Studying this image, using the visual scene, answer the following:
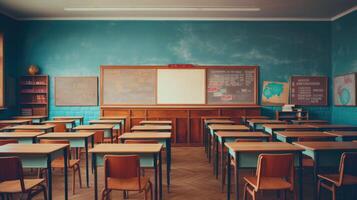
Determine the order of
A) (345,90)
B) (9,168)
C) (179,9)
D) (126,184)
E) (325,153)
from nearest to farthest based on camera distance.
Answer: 1. (9,168)
2. (126,184)
3. (325,153)
4. (179,9)
5. (345,90)

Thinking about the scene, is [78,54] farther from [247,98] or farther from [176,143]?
[247,98]

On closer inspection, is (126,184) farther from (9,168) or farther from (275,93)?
(275,93)

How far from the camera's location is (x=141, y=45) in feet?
27.7

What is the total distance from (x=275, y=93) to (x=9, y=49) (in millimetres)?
7168

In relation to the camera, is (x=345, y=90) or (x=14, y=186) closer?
(x=14, y=186)

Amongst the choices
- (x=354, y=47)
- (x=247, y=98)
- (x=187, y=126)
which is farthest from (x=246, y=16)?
(x=187, y=126)

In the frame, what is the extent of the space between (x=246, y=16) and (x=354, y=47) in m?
2.71

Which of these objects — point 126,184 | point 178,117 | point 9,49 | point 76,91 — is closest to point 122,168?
point 126,184

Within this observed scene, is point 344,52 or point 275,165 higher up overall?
point 344,52

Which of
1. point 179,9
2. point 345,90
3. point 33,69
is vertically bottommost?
point 345,90

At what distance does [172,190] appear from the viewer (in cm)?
421

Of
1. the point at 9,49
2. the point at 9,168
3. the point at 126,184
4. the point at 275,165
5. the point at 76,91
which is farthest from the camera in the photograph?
the point at 76,91

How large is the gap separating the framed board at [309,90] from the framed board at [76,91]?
5.39 m

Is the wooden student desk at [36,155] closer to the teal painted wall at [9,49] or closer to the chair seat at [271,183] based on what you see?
the chair seat at [271,183]
